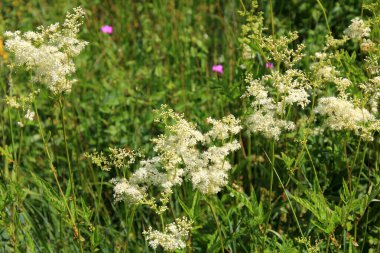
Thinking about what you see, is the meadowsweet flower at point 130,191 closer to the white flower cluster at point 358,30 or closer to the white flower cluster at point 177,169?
the white flower cluster at point 177,169

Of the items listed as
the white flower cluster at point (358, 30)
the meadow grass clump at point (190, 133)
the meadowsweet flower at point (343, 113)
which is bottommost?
the meadow grass clump at point (190, 133)

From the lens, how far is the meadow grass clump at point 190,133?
2357 millimetres

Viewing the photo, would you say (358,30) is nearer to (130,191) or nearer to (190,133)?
(190,133)

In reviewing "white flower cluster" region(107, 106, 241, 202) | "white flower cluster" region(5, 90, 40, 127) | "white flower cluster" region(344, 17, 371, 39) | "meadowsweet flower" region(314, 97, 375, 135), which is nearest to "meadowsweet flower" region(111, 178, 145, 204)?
"white flower cluster" region(107, 106, 241, 202)

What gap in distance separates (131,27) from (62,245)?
2822mm

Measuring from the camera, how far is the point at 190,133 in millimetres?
2182

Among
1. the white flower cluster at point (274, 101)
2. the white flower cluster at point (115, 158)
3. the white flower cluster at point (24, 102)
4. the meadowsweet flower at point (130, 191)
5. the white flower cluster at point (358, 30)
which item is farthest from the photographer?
the white flower cluster at point (358, 30)

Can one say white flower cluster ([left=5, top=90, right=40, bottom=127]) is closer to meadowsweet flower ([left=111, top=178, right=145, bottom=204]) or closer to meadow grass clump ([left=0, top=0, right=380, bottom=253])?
meadow grass clump ([left=0, top=0, right=380, bottom=253])

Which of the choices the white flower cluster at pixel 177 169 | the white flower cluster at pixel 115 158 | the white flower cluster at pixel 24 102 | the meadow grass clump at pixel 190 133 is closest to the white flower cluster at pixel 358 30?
the meadow grass clump at pixel 190 133

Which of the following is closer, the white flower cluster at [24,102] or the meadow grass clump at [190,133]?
the meadow grass clump at [190,133]

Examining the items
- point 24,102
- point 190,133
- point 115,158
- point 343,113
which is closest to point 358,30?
point 343,113

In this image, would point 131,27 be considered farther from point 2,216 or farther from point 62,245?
point 2,216

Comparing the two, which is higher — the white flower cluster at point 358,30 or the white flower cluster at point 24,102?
the white flower cluster at point 358,30

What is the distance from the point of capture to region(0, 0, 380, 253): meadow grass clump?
2.36m
